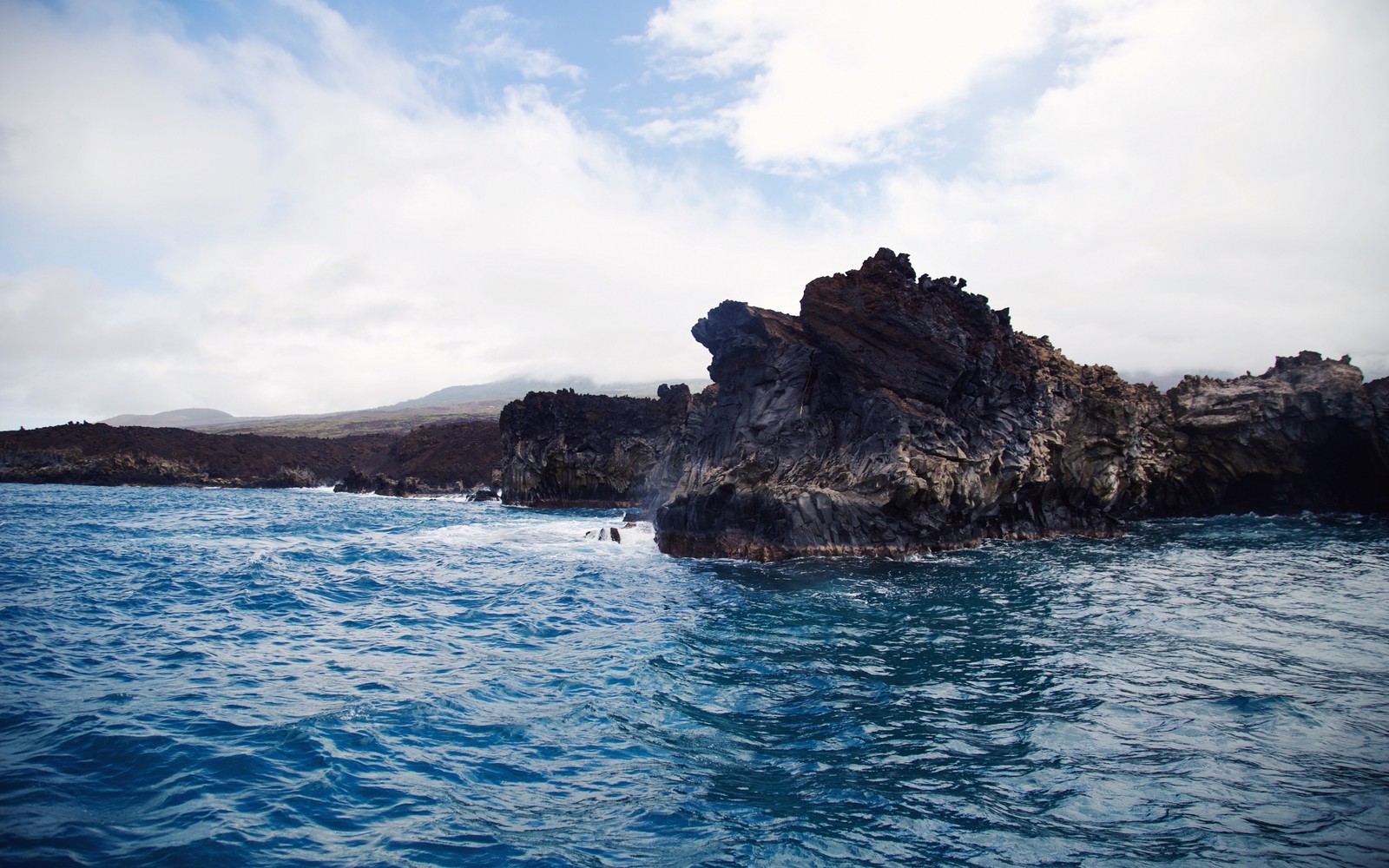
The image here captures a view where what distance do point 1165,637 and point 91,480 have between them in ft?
393

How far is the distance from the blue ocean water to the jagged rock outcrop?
48.4 meters

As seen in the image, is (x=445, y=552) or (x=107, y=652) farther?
(x=445, y=552)

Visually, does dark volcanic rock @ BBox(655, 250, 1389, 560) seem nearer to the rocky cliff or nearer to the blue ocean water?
the rocky cliff

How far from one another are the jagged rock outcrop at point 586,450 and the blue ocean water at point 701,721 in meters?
48.4

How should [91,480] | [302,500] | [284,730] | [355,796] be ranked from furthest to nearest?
[91,480] → [302,500] → [284,730] → [355,796]

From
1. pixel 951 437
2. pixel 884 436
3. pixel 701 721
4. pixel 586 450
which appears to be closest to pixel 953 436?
pixel 951 437

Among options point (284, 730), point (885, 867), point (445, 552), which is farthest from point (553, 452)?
point (885, 867)

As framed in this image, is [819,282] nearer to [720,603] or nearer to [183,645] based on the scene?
[720,603]

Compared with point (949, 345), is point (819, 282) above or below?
above

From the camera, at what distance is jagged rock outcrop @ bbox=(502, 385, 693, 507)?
72.7 m

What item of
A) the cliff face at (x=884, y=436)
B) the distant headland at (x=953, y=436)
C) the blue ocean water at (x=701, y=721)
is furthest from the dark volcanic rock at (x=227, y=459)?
the blue ocean water at (x=701, y=721)

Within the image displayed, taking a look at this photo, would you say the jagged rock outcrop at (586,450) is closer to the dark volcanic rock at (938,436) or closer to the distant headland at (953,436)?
the distant headland at (953,436)

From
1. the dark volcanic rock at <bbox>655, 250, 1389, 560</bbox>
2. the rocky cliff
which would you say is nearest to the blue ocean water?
the dark volcanic rock at <bbox>655, 250, 1389, 560</bbox>

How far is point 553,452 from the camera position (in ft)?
237
